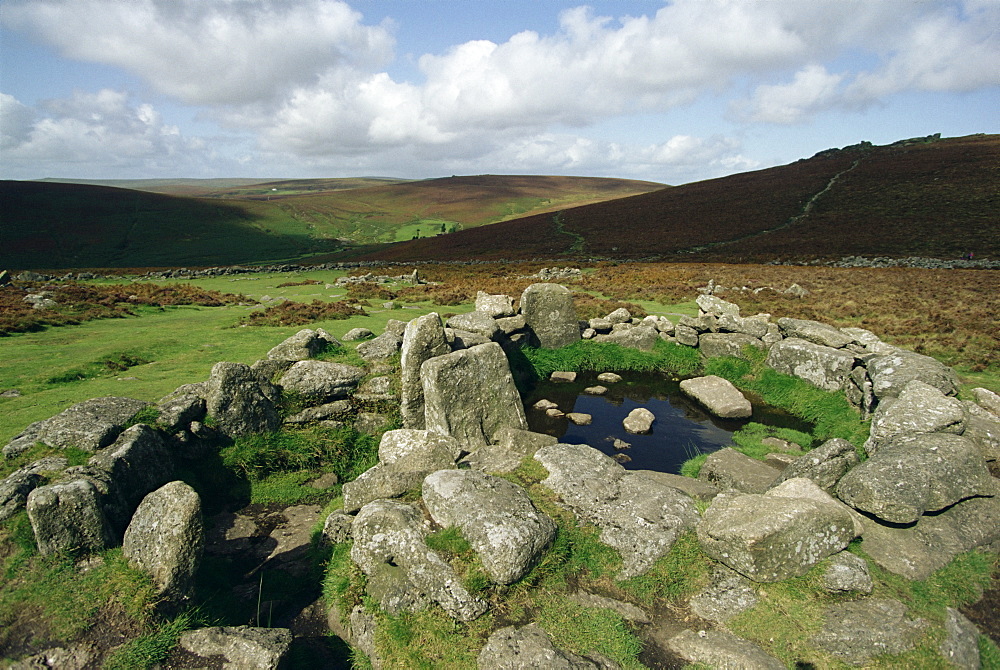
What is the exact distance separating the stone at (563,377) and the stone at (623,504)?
341 inches

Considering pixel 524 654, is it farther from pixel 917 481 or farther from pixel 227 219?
pixel 227 219

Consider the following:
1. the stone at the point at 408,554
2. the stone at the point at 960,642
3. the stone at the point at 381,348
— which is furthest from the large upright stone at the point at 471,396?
the stone at the point at 960,642

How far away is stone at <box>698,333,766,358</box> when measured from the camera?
766 inches

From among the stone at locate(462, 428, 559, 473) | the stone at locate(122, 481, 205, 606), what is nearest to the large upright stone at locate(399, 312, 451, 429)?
the stone at locate(462, 428, 559, 473)

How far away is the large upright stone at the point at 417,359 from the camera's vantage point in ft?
44.8

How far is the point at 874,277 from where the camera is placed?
117ft

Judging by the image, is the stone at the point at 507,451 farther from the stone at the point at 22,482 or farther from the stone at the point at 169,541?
the stone at the point at 22,482

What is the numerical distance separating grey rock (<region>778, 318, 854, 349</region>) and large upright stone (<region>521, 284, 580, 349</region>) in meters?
8.48

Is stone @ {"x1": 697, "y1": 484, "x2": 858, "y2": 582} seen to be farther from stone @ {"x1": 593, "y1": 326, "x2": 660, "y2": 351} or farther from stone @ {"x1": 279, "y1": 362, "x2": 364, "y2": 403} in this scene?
stone @ {"x1": 593, "y1": 326, "x2": 660, "y2": 351}

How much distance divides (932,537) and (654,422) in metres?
7.59

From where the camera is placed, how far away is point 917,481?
8.77 meters

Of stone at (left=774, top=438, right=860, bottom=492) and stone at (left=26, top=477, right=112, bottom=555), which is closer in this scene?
stone at (left=26, top=477, right=112, bottom=555)

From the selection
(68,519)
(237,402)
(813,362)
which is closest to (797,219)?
(813,362)

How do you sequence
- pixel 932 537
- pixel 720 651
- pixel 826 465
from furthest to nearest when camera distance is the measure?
1. pixel 826 465
2. pixel 932 537
3. pixel 720 651
